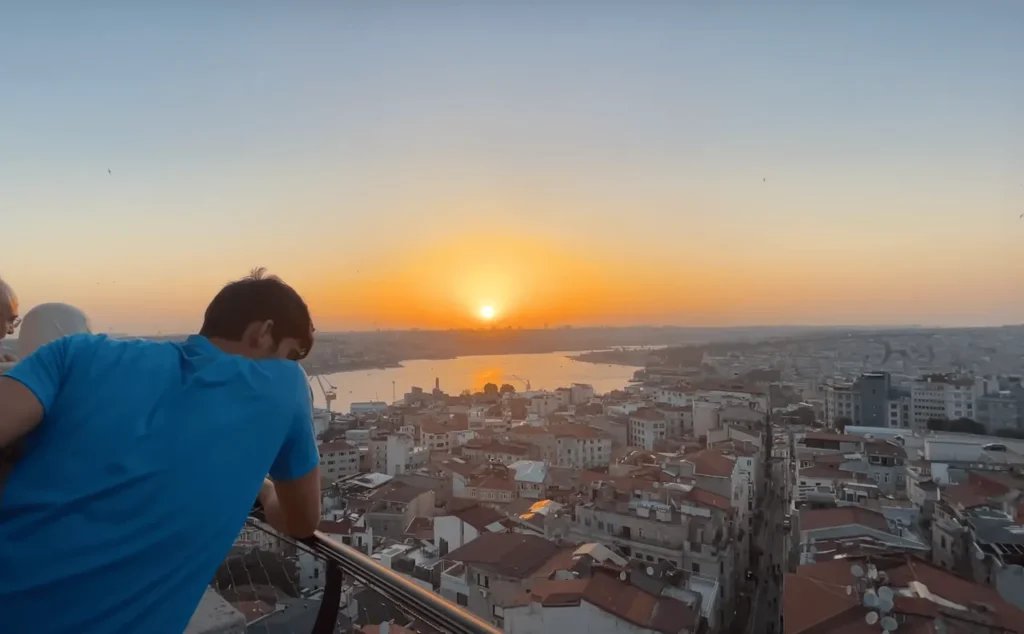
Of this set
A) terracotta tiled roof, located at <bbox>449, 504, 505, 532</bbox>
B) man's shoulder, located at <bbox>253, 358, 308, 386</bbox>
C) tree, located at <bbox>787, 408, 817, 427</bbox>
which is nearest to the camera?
man's shoulder, located at <bbox>253, 358, 308, 386</bbox>

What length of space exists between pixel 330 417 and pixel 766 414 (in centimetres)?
1228

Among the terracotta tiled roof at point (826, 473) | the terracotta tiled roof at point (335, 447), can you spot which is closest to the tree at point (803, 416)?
the terracotta tiled roof at point (826, 473)

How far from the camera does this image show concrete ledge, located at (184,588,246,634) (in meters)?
0.97

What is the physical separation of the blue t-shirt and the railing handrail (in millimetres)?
243

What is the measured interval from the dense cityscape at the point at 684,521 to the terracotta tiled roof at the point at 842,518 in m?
0.03

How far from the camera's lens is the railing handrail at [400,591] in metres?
0.71

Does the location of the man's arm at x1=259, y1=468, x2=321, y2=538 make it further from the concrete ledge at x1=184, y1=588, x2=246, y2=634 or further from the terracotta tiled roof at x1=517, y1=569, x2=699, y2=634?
the terracotta tiled roof at x1=517, y1=569, x2=699, y2=634

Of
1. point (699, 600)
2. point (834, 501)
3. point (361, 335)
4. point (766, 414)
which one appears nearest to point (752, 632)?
point (699, 600)

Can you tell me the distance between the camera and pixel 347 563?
91 centimetres

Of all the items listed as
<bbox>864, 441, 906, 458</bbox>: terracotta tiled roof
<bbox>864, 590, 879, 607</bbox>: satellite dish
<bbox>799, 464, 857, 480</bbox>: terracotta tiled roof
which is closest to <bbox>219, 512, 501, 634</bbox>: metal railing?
<bbox>864, 590, 879, 607</bbox>: satellite dish

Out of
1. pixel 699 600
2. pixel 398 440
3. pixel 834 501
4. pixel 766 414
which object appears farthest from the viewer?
pixel 766 414

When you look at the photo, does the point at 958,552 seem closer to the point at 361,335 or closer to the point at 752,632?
the point at 752,632

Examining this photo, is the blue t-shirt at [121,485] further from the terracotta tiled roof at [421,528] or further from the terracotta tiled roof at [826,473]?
the terracotta tiled roof at [826,473]

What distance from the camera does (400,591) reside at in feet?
2.67
